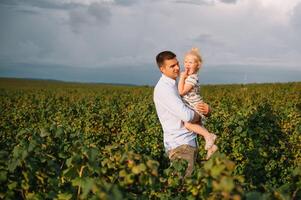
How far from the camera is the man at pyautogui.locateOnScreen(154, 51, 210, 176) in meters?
5.08

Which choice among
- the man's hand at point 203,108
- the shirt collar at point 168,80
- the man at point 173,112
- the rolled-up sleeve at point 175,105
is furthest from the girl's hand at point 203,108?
the shirt collar at point 168,80

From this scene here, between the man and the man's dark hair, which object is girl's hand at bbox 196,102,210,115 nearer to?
the man

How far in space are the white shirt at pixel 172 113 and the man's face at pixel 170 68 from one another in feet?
0.17

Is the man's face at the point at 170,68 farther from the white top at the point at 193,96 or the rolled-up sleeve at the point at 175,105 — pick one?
the white top at the point at 193,96

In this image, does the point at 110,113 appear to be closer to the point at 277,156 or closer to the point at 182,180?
the point at 277,156

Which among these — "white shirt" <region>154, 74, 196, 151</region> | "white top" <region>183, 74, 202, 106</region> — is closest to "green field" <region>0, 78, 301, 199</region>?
"white shirt" <region>154, 74, 196, 151</region>

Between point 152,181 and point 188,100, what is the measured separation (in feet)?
8.41

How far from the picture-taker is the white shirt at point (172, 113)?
509cm

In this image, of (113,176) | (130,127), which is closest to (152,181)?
(113,176)

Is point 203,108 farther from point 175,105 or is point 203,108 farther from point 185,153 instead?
point 175,105

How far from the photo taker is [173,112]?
5121 mm

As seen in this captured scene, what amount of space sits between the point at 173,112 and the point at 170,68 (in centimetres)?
45

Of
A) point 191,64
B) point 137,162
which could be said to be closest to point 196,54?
point 191,64

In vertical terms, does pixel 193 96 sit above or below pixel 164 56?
below
